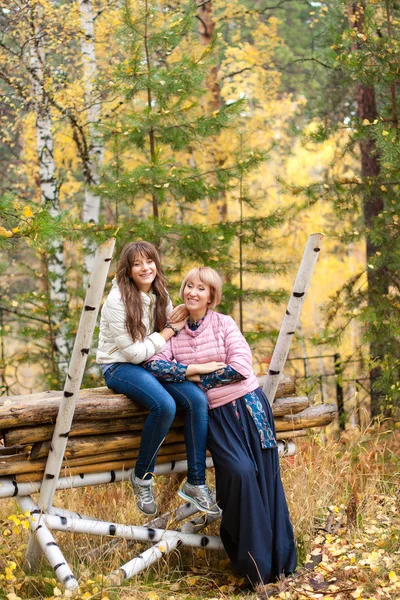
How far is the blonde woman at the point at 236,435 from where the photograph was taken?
4289 millimetres

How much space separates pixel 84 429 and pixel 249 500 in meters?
1.08

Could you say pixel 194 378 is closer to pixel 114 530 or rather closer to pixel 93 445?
pixel 93 445

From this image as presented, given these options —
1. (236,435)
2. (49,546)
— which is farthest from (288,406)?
(49,546)

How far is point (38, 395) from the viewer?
4324 mm

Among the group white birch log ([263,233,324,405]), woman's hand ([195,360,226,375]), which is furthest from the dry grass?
woman's hand ([195,360,226,375])

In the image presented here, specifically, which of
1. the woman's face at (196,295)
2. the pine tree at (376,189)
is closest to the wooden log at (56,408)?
the woman's face at (196,295)

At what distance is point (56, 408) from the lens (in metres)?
4.12

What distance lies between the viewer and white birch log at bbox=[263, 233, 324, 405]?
429 centimetres

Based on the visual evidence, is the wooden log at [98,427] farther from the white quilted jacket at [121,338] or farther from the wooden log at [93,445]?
the white quilted jacket at [121,338]

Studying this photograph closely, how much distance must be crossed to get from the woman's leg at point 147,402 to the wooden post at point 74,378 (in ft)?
1.35

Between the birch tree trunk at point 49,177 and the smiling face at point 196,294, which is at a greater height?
the birch tree trunk at point 49,177

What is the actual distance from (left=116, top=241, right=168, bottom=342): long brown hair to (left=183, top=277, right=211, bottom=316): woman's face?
198 mm

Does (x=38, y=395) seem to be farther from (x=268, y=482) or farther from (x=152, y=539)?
(x=268, y=482)

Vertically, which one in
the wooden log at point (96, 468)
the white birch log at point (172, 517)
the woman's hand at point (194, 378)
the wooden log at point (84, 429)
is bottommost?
the white birch log at point (172, 517)
